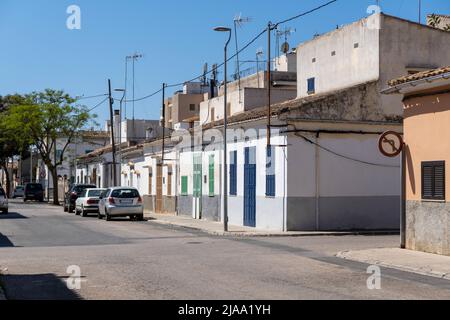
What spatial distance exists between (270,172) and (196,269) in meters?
12.1

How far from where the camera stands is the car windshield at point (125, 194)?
32031 mm

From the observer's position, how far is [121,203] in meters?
32.1

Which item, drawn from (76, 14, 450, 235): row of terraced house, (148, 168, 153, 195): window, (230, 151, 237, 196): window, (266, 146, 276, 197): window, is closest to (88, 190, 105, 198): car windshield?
(148, 168, 153, 195): window

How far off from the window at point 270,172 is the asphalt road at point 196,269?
368cm

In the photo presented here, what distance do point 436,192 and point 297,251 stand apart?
3770 millimetres

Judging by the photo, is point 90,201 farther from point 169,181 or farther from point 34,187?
point 34,187

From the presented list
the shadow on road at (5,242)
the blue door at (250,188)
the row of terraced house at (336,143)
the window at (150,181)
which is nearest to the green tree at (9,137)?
the window at (150,181)

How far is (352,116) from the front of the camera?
81.8 feet

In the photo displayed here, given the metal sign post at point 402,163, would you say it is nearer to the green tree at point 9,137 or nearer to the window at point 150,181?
the window at point 150,181

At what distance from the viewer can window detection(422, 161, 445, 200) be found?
1644cm

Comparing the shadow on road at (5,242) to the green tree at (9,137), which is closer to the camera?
the shadow on road at (5,242)

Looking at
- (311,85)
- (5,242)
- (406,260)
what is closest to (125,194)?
(311,85)
